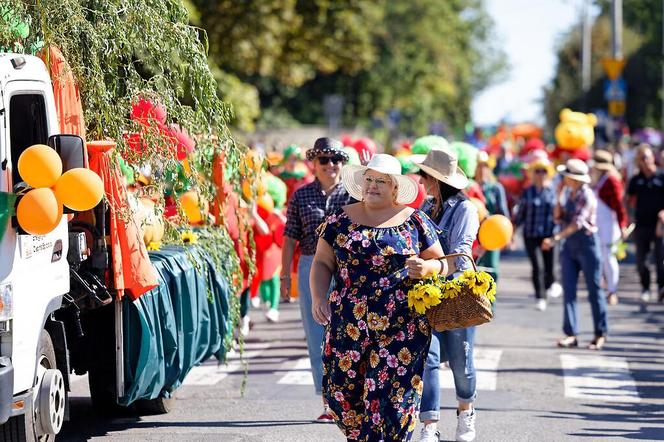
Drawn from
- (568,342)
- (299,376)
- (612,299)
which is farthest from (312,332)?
(612,299)

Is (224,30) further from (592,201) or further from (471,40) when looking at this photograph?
(471,40)

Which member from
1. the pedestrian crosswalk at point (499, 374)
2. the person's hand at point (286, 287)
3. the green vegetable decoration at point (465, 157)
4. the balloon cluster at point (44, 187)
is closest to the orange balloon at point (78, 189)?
the balloon cluster at point (44, 187)

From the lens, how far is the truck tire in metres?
6.87

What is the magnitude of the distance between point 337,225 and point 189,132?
189cm

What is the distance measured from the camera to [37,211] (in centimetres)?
645

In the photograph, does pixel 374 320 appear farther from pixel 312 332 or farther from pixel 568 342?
pixel 568 342

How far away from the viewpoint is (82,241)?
24.9 ft

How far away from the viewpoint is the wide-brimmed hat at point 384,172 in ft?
22.9

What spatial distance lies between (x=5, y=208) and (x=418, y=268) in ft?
6.77

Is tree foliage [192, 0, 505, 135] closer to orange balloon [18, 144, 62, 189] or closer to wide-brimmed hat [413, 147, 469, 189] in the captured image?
wide-brimmed hat [413, 147, 469, 189]

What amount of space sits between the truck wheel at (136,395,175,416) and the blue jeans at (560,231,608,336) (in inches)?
193

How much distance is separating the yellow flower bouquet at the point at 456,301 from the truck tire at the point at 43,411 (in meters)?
1.97

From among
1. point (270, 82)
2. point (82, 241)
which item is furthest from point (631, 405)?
point (270, 82)

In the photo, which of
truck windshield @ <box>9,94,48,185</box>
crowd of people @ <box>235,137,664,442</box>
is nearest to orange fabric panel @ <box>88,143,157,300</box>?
truck windshield @ <box>9,94,48,185</box>
